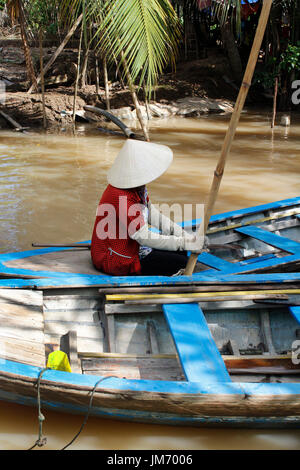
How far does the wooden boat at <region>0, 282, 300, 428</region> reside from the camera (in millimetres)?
2564

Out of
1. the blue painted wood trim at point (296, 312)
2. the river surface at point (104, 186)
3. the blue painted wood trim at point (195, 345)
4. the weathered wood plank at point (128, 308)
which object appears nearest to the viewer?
the blue painted wood trim at point (195, 345)

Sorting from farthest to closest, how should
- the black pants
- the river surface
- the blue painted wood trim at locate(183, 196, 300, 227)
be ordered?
the blue painted wood trim at locate(183, 196, 300, 227) → the black pants → the river surface

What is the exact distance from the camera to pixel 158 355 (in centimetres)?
314

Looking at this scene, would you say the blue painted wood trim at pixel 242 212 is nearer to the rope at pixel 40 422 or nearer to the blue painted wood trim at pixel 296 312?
the blue painted wood trim at pixel 296 312

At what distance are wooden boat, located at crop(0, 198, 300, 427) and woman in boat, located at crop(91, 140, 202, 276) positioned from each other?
198 millimetres

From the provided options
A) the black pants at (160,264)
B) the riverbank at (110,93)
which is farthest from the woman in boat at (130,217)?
the riverbank at (110,93)

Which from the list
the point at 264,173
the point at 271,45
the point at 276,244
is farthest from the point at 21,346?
the point at 271,45

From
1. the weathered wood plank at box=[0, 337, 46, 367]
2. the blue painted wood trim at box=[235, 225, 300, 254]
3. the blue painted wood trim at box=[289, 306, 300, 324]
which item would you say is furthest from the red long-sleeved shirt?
the blue painted wood trim at box=[235, 225, 300, 254]

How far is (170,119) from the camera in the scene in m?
14.6

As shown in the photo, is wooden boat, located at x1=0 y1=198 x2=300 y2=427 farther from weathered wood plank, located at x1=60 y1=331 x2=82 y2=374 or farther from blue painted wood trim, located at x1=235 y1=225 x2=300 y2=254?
blue painted wood trim, located at x1=235 y1=225 x2=300 y2=254

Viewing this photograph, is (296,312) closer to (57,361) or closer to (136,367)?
(136,367)

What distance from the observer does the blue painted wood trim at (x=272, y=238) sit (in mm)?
4293

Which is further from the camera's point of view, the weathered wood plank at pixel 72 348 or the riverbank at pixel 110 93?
the riverbank at pixel 110 93

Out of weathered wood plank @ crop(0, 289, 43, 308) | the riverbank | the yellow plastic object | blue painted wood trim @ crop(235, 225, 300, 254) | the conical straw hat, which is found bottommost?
the yellow plastic object
